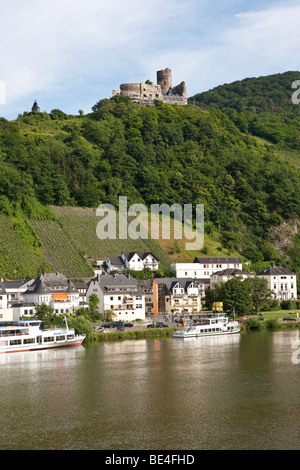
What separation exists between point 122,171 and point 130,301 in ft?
139

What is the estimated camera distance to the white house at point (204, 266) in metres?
81.1

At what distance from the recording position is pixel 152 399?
99.6 feet

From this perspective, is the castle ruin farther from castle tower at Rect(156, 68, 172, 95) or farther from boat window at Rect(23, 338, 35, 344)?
boat window at Rect(23, 338, 35, 344)

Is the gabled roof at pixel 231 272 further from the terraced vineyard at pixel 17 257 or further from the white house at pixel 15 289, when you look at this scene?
the white house at pixel 15 289

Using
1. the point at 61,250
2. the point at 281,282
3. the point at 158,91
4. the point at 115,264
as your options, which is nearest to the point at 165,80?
the point at 158,91

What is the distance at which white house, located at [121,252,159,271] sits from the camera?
80125 millimetres

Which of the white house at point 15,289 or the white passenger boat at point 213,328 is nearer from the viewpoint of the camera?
Answer: the white passenger boat at point 213,328

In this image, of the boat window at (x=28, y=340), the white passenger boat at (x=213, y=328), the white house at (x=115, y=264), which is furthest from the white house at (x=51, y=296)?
the white house at (x=115, y=264)

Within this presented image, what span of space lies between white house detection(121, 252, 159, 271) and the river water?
109ft

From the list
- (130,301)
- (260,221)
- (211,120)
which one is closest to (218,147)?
(211,120)

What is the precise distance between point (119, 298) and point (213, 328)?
10.7 meters

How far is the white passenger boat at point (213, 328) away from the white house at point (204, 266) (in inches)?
818

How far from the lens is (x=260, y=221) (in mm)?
104750

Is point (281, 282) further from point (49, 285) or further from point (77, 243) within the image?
point (49, 285)
